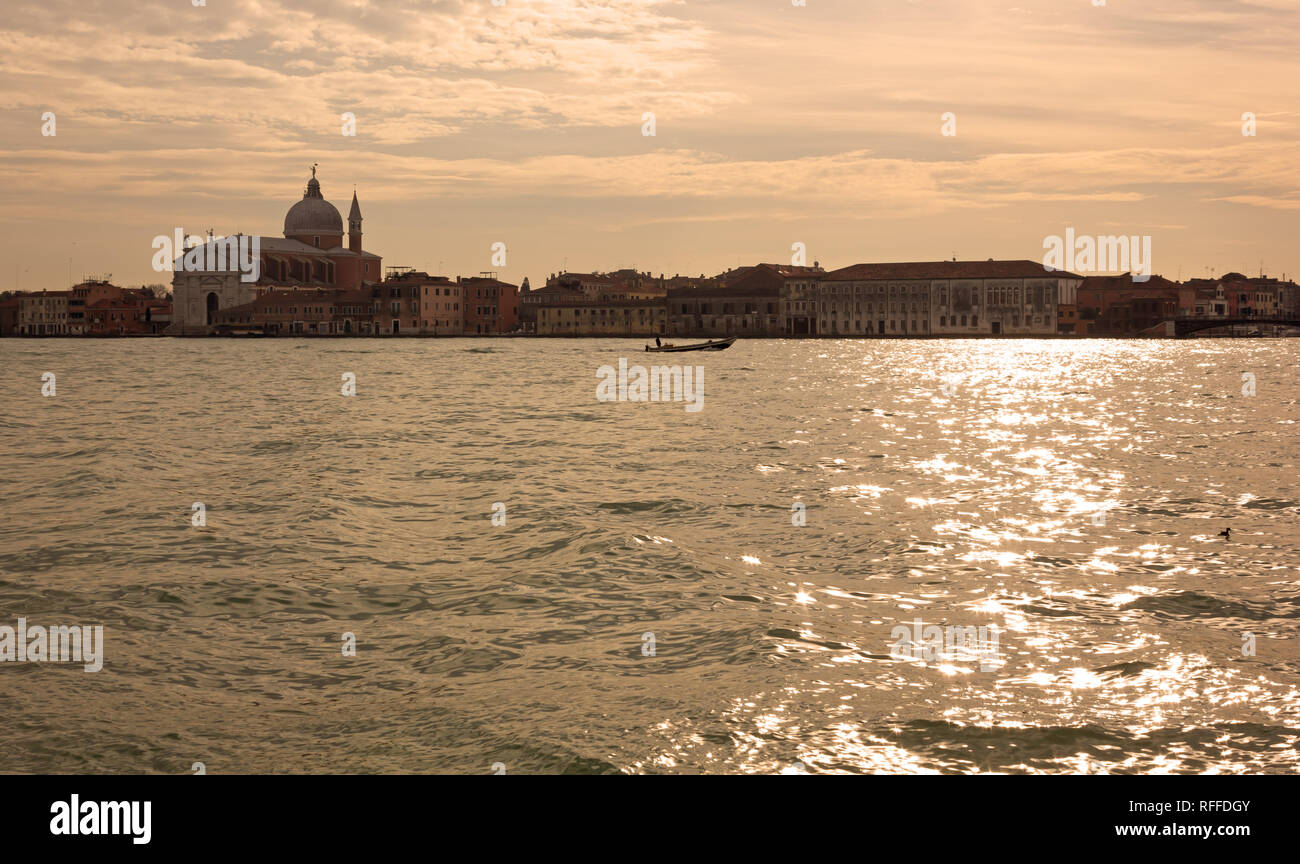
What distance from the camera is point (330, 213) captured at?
11569 cm

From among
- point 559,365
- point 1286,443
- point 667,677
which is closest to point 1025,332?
point 559,365

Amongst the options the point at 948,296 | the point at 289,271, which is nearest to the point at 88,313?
the point at 289,271

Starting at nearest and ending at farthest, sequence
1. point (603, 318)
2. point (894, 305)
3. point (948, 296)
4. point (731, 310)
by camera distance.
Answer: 1. point (948, 296)
2. point (894, 305)
3. point (731, 310)
4. point (603, 318)

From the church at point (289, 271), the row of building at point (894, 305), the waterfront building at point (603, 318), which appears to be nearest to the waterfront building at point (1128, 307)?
the row of building at point (894, 305)

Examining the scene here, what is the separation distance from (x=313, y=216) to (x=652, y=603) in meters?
113

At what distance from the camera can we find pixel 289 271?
357 feet

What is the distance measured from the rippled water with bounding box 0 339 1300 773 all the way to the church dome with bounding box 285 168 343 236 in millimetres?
99869

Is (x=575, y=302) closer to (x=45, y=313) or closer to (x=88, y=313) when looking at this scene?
(x=88, y=313)

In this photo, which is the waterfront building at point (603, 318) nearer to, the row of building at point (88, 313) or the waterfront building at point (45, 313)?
the row of building at point (88, 313)

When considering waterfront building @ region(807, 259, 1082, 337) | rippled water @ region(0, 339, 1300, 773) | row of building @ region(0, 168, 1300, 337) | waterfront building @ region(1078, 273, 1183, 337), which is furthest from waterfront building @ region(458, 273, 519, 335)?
rippled water @ region(0, 339, 1300, 773)

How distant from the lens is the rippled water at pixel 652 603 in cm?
512

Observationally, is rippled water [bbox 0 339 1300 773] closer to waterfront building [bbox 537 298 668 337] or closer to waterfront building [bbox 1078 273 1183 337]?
waterfront building [bbox 537 298 668 337]

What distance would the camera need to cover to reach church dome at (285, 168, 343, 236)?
375 feet

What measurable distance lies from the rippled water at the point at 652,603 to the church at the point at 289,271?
93358mm
